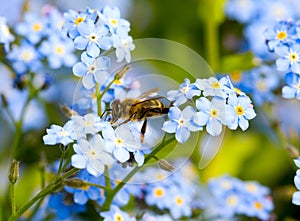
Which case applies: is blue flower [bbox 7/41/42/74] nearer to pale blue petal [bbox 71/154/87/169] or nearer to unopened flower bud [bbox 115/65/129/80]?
unopened flower bud [bbox 115/65/129/80]

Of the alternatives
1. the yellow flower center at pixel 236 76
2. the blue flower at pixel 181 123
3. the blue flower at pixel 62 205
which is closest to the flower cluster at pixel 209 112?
the blue flower at pixel 181 123

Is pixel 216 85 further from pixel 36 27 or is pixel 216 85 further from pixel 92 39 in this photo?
pixel 36 27

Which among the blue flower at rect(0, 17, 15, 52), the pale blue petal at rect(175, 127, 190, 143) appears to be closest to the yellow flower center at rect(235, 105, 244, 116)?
the pale blue petal at rect(175, 127, 190, 143)

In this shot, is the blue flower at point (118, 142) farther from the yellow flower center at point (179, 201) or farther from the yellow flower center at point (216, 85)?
the yellow flower center at point (179, 201)

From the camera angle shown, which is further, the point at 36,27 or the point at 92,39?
the point at 36,27

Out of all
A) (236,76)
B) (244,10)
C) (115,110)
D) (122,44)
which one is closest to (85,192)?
(115,110)

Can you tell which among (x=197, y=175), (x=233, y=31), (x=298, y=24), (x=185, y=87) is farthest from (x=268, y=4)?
(x=185, y=87)
